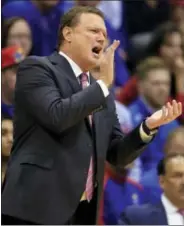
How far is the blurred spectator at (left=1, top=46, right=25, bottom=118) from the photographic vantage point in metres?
4.28

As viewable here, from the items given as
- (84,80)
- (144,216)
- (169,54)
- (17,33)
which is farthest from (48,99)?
(169,54)

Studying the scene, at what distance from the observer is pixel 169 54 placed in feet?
20.0

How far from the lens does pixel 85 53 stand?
2.95 metres

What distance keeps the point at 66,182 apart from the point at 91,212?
201 millimetres

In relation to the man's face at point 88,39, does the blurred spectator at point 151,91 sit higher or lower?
lower

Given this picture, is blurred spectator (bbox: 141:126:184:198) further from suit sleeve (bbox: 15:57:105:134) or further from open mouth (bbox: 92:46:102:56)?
suit sleeve (bbox: 15:57:105:134)

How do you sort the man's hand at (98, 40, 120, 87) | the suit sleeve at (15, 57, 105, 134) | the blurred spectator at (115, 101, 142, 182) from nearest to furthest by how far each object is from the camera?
the suit sleeve at (15, 57, 105, 134) < the man's hand at (98, 40, 120, 87) < the blurred spectator at (115, 101, 142, 182)

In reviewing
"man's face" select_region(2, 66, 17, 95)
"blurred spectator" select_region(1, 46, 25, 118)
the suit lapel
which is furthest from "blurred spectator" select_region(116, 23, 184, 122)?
the suit lapel

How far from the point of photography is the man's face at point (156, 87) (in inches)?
215

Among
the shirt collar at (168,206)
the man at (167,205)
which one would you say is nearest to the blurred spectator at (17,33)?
the man at (167,205)

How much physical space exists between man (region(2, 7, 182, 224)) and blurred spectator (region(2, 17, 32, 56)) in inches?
78.6

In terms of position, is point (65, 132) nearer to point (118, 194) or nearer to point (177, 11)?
point (118, 194)

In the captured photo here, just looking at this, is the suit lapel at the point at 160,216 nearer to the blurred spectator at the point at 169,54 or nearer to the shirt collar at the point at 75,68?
the shirt collar at the point at 75,68

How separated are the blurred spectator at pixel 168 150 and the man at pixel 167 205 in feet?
1.17
